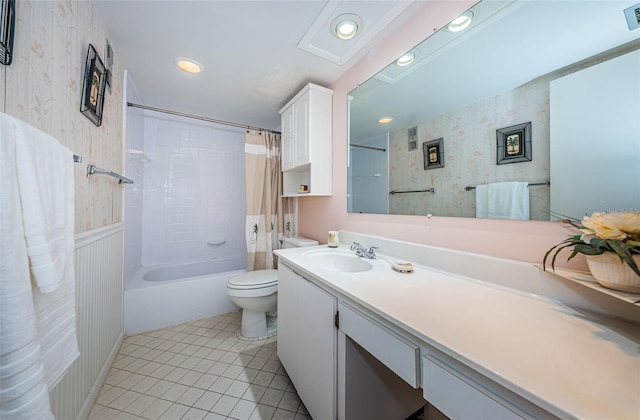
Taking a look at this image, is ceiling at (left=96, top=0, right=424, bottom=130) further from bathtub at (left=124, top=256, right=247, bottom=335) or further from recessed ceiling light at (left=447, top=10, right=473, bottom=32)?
bathtub at (left=124, top=256, right=247, bottom=335)

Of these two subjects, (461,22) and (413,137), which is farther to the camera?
(413,137)

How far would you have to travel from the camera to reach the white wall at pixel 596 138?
0.66 meters

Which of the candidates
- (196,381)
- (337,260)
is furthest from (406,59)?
(196,381)

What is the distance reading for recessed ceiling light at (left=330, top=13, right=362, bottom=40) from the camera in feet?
4.03

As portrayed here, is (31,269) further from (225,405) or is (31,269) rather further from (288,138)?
(288,138)

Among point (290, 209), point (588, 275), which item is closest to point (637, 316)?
point (588, 275)

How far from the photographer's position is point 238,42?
4.66 feet

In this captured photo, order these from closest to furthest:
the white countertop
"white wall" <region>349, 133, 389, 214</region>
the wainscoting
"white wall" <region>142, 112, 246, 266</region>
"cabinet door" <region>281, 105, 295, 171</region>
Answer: the white countertop < the wainscoting < "white wall" <region>349, 133, 389, 214</region> < "cabinet door" <region>281, 105, 295, 171</region> < "white wall" <region>142, 112, 246, 266</region>

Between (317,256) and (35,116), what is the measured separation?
1329mm

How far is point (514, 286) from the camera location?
0.82 metres

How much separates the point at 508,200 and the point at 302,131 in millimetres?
1489

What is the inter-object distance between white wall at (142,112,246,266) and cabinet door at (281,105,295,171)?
107 centimetres

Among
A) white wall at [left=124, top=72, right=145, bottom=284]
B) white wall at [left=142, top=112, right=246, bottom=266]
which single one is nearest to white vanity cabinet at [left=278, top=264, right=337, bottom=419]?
white wall at [left=124, top=72, right=145, bottom=284]

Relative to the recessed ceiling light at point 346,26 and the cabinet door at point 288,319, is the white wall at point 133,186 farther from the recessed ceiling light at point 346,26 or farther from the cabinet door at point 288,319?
the recessed ceiling light at point 346,26
